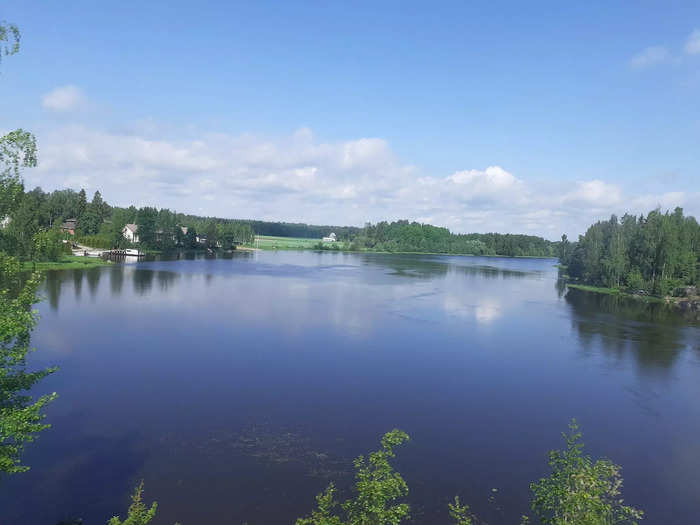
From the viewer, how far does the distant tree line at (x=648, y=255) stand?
231 feet

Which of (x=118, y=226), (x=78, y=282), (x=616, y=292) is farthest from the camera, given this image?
(x=118, y=226)

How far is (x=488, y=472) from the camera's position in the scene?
16.1m

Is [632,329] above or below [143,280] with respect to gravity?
below

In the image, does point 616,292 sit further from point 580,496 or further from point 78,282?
point 78,282

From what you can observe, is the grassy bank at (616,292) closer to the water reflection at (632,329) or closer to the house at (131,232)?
the water reflection at (632,329)

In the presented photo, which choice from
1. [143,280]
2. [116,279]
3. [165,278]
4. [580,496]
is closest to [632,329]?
[580,496]

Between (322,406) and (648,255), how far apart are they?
74685mm

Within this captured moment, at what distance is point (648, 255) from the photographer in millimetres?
74500

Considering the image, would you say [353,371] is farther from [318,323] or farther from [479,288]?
[479,288]

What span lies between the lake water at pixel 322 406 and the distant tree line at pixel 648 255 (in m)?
31.4

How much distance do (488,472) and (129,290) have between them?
1776 inches

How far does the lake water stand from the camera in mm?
14227

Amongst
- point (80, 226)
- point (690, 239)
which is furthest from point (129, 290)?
point (690, 239)

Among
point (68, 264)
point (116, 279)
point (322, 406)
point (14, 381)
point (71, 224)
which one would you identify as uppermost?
point (71, 224)
